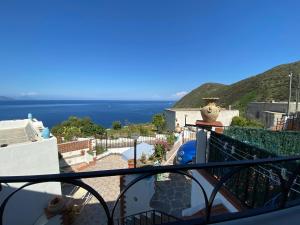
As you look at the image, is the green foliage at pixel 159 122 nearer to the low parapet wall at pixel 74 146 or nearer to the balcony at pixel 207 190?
the low parapet wall at pixel 74 146

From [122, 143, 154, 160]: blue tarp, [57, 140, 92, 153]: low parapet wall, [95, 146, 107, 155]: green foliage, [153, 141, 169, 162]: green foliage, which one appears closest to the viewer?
[122, 143, 154, 160]: blue tarp

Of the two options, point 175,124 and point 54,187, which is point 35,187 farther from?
point 175,124

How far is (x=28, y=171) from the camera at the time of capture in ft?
21.6

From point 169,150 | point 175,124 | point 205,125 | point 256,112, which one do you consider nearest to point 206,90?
point 256,112

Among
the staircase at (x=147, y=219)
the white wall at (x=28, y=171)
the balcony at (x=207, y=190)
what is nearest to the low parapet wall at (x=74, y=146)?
the balcony at (x=207, y=190)

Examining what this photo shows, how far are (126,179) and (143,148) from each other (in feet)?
14.9

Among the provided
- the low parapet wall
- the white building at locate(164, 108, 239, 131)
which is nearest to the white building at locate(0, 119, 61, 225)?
the low parapet wall

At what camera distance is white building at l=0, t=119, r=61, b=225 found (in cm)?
599

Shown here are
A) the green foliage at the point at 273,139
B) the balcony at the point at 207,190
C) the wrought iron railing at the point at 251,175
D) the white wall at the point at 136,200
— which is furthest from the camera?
the white wall at the point at 136,200

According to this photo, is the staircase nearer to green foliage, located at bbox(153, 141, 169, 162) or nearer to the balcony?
the balcony

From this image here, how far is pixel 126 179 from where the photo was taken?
6.43 metres

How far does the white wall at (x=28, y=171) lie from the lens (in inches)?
236

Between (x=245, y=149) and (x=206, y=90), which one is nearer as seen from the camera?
(x=245, y=149)

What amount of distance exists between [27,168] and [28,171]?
0.10 metres
